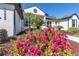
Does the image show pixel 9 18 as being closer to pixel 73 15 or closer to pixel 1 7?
pixel 1 7

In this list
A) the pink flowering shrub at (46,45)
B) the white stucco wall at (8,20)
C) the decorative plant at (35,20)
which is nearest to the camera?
the pink flowering shrub at (46,45)

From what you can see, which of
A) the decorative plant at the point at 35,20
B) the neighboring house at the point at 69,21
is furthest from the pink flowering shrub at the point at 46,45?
the neighboring house at the point at 69,21

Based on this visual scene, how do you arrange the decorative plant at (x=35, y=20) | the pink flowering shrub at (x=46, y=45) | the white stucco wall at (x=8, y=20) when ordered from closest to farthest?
the pink flowering shrub at (x=46, y=45)
the decorative plant at (x=35, y=20)
the white stucco wall at (x=8, y=20)

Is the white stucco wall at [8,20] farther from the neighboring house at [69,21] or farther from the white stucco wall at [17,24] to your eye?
the neighboring house at [69,21]

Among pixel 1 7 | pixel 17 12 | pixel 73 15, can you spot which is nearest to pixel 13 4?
pixel 1 7

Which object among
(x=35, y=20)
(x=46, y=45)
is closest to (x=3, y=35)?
(x=35, y=20)

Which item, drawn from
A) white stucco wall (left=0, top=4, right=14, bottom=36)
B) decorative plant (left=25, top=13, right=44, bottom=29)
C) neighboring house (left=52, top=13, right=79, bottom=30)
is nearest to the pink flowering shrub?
decorative plant (left=25, top=13, right=44, bottom=29)

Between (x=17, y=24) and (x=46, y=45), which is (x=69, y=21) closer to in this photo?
(x=46, y=45)

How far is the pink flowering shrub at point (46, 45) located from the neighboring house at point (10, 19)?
40cm

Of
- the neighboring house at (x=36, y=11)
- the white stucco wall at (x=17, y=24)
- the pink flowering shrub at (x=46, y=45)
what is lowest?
the pink flowering shrub at (x=46, y=45)

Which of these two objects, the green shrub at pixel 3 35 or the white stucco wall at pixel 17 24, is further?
the white stucco wall at pixel 17 24

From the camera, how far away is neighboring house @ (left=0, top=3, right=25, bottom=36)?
3363 millimetres

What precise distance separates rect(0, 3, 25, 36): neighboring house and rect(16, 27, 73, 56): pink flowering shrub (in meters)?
0.40

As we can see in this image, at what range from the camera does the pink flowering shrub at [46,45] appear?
3.01 metres
